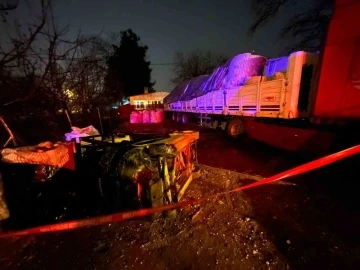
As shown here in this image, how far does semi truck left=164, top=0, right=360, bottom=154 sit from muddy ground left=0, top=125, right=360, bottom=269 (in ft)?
5.28

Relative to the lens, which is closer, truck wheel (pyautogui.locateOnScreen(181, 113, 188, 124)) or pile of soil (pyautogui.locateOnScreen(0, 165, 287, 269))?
pile of soil (pyautogui.locateOnScreen(0, 165, 287, 269))

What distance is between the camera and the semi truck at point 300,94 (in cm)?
425

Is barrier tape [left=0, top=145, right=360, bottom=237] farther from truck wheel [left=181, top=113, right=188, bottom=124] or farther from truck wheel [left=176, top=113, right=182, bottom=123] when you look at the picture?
truck wheel [left=176, top=113, right=182, bottom=123]

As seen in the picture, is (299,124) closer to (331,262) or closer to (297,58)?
(297,58)

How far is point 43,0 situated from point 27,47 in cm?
82

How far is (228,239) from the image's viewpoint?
2.78 meters

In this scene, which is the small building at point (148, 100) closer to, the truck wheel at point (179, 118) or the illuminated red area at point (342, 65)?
the truck wheel at point (179, 118)

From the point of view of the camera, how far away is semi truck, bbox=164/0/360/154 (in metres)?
4.25

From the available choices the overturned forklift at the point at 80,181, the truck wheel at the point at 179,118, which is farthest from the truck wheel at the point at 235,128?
the truck wheel at the point at 179,118

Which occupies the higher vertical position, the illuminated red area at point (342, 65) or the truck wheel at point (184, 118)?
the illuminated red area at point (342, 65)

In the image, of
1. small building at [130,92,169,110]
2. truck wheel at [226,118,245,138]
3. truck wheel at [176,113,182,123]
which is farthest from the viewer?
small building at [130,92,169,110]

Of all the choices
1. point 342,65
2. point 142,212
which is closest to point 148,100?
point 342,65

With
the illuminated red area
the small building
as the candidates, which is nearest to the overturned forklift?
the illuminated red area

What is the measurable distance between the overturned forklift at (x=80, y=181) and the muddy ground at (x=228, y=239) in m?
0.40
